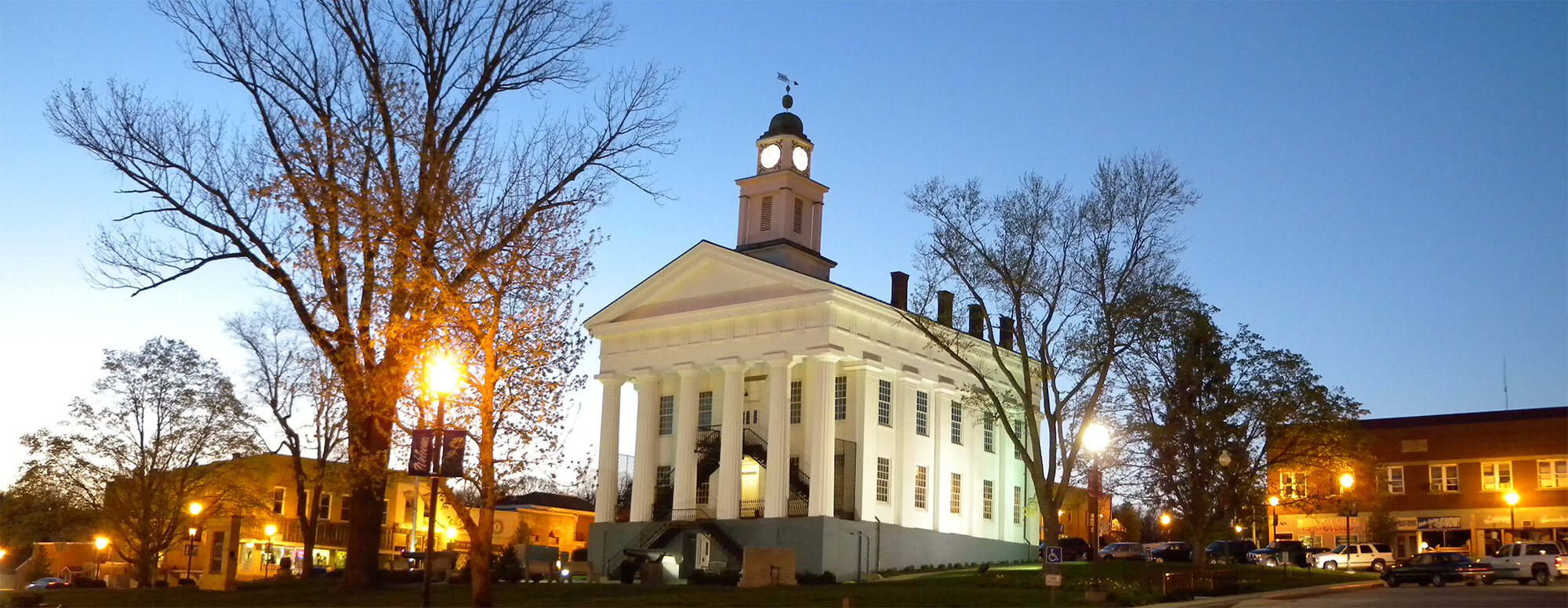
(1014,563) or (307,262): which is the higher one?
(307,262)

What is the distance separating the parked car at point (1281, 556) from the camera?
5416cm

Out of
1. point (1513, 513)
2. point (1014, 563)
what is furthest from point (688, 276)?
point (1513, 513)

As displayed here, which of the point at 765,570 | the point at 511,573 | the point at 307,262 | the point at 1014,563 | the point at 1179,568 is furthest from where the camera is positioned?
the point at 1014,563

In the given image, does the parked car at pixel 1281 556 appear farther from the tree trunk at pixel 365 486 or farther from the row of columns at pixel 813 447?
the tree trunk at pixel 365 486

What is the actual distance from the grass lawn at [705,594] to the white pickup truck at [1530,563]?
448 centimetres

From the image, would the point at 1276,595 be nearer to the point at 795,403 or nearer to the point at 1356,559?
the point at 795,403

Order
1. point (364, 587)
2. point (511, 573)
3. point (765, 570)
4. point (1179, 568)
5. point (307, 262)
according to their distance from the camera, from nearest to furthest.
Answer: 1. point (307, 262)
2. point (364, 587)
3. point (765, 570)
4. point (1179, 568)
5. point (511, 573)

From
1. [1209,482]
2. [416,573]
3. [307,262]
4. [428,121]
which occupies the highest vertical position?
[428,121]

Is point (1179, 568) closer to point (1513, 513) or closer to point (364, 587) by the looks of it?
point (364, 587)

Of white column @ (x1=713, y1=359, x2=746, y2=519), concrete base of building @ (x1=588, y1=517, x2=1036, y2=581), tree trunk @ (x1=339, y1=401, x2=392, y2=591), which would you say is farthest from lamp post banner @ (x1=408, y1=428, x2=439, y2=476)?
white column @ (x1=713, y1=359, x2=746, y2=519)

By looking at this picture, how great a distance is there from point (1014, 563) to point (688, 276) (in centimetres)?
1815

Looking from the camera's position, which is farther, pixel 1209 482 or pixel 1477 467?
pixel 1477 467

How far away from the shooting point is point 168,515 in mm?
56312

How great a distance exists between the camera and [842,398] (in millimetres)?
52750
